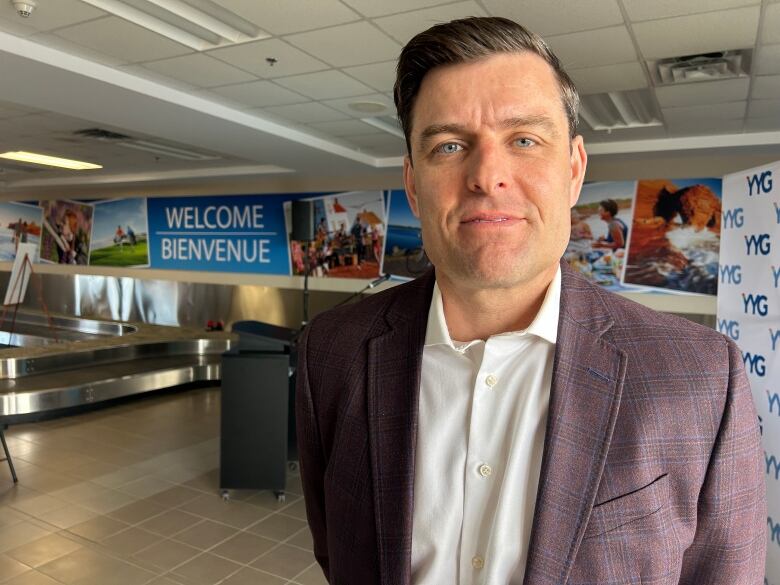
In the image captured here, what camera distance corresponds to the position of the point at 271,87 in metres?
5.16

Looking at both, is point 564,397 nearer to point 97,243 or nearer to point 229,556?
point 229,556

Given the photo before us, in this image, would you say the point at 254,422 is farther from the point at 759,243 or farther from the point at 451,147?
the point at 451,147

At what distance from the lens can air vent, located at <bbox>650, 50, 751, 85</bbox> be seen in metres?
4.24

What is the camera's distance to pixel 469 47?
98 cm

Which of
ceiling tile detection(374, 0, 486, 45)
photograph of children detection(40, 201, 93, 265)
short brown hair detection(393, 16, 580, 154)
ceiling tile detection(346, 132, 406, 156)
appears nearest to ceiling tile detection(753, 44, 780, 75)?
ceiling tile detection(374, 0, 486, 45)

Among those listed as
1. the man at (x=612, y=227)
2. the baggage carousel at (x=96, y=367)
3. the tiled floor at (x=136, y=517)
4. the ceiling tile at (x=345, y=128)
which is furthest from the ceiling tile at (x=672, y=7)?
the baggage carousel at (x=96, y=367)

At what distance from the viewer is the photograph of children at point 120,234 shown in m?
12.6

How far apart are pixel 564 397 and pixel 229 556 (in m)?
3.76

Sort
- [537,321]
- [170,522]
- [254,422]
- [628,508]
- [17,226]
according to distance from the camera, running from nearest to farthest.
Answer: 1. [628,508]
2. [537,321]
3. [170,522]
4. [254,422]
5. [17,226]

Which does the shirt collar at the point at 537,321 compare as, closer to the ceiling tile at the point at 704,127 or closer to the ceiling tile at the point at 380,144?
the ceiling tile at the point at 704,127

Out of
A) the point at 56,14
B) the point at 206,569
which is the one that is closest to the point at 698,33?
the point at 56,14

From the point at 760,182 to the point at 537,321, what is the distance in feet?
6.97

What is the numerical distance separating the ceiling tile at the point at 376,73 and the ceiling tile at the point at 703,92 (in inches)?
88.6

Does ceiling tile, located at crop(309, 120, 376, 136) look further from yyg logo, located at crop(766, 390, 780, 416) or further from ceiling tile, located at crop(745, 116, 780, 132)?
yyg logo, located at crop(766, 390, 780, 416)
